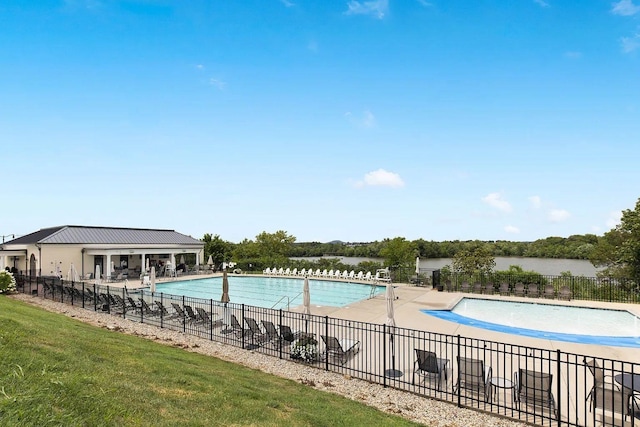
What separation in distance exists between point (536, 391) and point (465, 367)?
1.30 m

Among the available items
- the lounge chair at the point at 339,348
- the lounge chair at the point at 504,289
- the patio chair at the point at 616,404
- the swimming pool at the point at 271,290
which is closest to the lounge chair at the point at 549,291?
the lounge chair at the point at 504,289

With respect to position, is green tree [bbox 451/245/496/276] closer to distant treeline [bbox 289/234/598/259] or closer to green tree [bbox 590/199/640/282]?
green tree [bbox 590/199/640/282]

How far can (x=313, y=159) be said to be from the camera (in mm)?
25953

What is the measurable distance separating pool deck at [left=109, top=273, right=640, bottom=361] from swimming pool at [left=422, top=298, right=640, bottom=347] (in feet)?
1.65

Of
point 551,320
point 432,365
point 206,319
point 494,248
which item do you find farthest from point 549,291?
point 494,248

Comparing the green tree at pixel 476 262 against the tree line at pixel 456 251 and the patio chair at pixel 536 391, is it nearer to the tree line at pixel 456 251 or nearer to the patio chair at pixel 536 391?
the tree line at pixel 456 251

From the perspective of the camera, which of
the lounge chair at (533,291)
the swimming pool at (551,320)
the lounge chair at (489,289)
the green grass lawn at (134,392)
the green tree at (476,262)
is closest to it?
the green grass lawn at (134,392)

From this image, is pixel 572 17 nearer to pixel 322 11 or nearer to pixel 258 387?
pixel 322 11

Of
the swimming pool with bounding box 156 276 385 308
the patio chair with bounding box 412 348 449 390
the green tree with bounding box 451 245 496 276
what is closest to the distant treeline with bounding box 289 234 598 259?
the green tree with bounding box 451 245 496 276

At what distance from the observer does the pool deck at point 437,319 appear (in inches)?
422

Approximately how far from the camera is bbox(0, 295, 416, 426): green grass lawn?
13.2 feet

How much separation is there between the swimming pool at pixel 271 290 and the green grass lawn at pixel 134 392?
41.3ft

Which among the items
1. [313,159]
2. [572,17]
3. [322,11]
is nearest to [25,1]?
[322,11]

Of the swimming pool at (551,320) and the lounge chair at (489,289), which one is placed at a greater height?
the lounge chair at (489,289)
